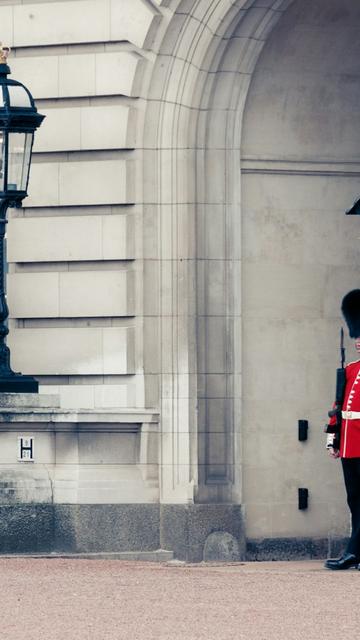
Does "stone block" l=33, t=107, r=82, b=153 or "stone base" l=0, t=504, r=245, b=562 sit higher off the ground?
"stone block" l=33, t=107, r=82, b=153

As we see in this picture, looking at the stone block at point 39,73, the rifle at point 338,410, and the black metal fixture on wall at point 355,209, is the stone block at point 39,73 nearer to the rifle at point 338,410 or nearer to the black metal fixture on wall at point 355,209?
the black metal fixture on wall at point 355,209

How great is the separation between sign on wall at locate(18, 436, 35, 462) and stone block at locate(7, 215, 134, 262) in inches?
54.1

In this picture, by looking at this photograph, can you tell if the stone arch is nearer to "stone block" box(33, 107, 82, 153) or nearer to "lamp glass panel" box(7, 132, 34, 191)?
"stone block" box(33, 107, 82, 153)

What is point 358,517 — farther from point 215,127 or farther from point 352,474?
point 215,127

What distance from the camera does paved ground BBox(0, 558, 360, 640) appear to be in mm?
11133

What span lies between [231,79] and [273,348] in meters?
2.06

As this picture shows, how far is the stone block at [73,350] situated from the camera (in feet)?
51.6

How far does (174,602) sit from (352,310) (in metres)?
3.67

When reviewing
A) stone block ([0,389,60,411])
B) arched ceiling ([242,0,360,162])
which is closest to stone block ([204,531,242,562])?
stone block ([0,389,60,411])

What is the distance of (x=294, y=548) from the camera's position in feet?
53.9

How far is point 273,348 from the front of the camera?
16.4 meters

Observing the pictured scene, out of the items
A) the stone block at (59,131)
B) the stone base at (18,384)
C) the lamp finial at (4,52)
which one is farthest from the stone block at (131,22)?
the stone base at (18,384)

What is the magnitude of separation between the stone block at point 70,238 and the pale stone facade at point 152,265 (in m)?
0.01

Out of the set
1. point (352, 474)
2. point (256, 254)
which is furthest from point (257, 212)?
point (352, 474)
